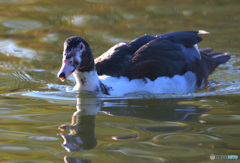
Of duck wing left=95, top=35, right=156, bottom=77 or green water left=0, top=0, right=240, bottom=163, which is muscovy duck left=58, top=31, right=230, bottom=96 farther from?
green water left=0, top=0, right=240, bottom=163

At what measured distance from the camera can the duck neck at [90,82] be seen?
7512 millimetres

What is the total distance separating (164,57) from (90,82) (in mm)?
1374

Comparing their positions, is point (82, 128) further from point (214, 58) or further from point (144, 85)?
point (214, 58)

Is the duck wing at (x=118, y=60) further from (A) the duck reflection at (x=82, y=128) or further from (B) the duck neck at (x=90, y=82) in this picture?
(A) the duck reflection at (x=82, y=128)

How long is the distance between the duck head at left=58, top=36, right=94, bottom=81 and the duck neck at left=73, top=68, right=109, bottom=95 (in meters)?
0.07

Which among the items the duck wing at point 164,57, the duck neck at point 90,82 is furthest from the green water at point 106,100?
the duck wing at point 164,57

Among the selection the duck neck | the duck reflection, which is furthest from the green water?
the duck neck

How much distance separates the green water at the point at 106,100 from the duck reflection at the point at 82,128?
0.04 feet

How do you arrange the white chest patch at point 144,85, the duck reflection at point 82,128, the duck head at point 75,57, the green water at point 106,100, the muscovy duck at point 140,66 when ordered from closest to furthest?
the green water at point 106,100, the duck reflection at point 82,128, the duck head at point 75,57, the muscovy duck at point 140,66, the white chest patch at point 144,85

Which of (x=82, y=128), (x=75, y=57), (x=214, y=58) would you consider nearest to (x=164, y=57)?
(x=75, y=57)

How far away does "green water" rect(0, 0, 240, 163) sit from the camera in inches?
200

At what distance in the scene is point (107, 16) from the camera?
12.6 metres

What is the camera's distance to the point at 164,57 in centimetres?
796

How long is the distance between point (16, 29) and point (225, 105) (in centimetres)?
667
